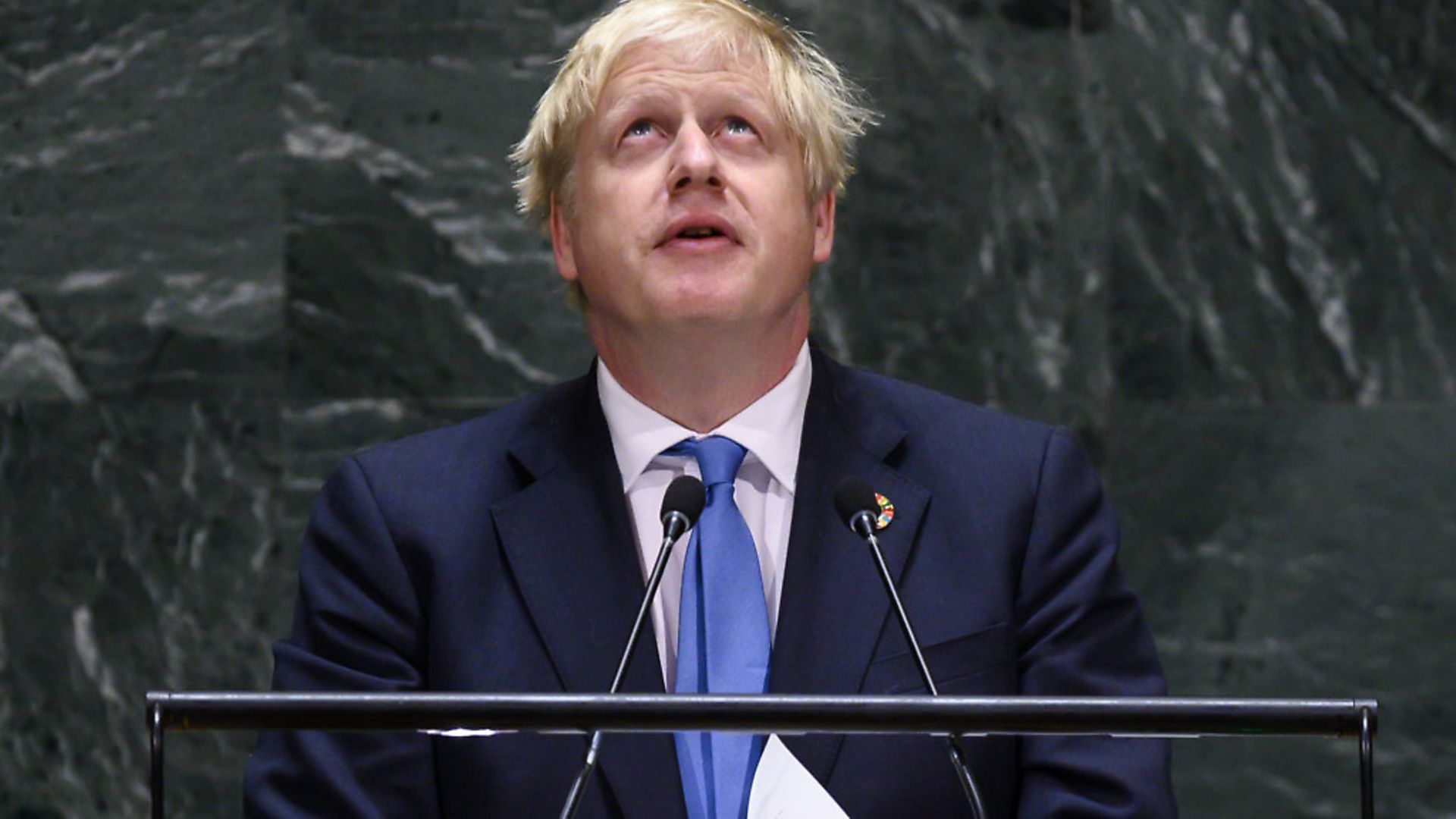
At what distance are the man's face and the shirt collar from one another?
0.08 metres

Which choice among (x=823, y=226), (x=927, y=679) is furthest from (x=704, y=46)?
(x=927, y=679)

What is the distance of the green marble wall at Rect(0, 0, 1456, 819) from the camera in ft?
10.6

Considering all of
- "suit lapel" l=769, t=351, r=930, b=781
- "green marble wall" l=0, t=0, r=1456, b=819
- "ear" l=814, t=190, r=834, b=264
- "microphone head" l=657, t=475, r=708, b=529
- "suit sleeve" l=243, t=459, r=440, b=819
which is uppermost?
"microphone head" l=657, t=475, r=708, b=529

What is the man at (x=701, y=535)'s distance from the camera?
1.89 metres

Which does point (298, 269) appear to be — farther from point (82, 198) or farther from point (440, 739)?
point (440, 739)

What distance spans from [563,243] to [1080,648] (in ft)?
2.59

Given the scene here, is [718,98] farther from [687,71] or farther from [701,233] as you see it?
[701,233]

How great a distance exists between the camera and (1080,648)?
194cm

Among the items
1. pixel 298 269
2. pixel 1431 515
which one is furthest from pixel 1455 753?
pixel 298 269

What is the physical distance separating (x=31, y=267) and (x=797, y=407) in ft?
5.88

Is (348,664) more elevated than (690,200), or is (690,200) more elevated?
(690,200)

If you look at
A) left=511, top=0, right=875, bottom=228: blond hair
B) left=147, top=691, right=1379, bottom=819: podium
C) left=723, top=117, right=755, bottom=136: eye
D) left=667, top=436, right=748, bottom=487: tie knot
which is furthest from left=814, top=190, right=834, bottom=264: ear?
left=147, top=691, right=1379, bottom=819: podium

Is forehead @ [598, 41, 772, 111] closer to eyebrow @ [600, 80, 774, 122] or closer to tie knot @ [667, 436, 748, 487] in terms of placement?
eyebrow @ [600, 80, 774, 122]

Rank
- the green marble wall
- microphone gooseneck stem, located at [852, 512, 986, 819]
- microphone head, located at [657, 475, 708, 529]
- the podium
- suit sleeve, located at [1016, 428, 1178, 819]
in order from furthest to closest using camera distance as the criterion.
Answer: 1. the green marble wall
2. suit sleeve, located at [1016, 428, 1178, 819]
3. microphone head, located at [657, 475, 708, 529]
4. microphone gooseneck stem, located at [852, 512, 986, 819]
5. the podium
